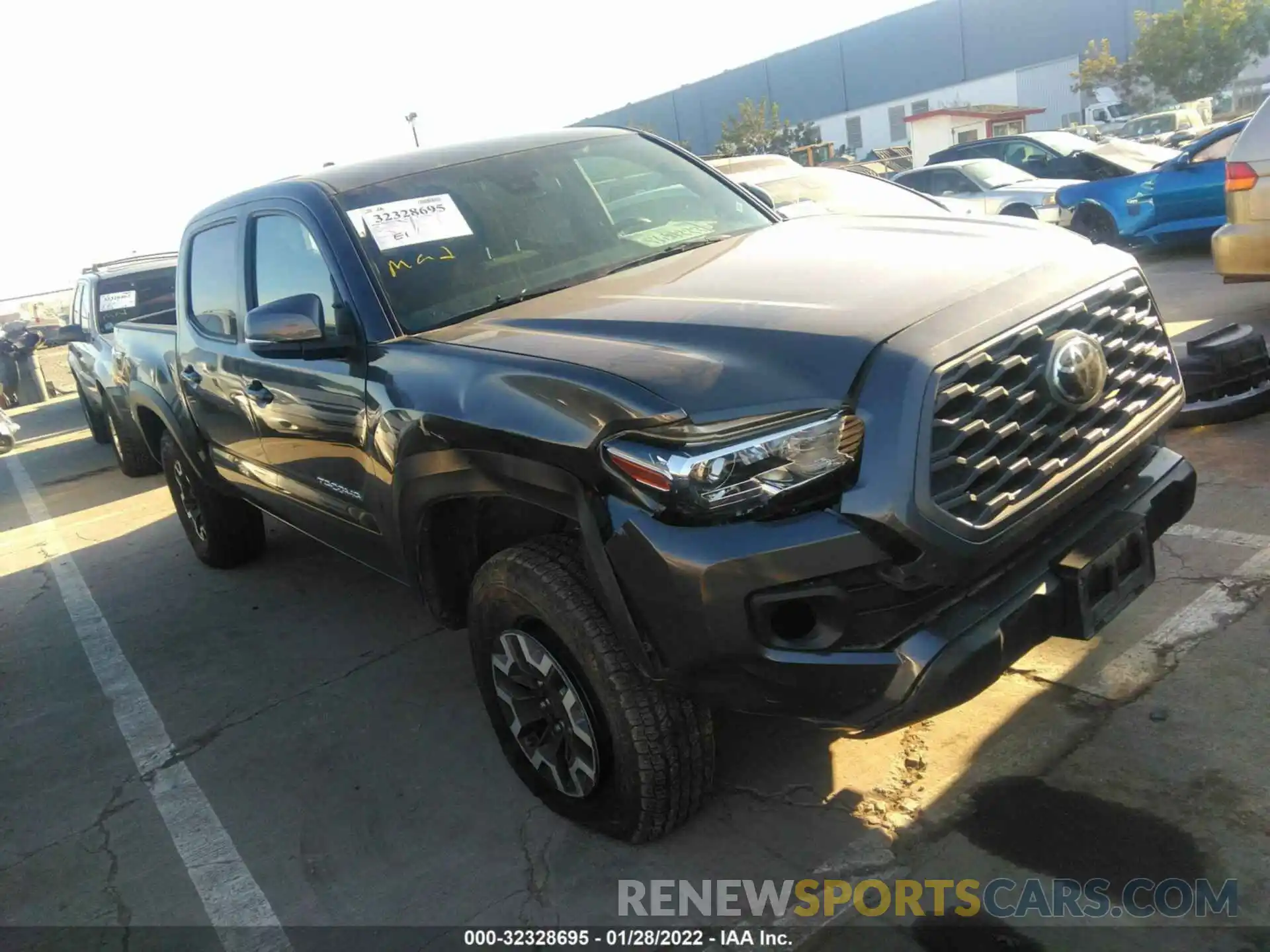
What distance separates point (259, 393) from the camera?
3.97 metres

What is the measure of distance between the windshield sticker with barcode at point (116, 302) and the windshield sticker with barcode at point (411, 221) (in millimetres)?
6910

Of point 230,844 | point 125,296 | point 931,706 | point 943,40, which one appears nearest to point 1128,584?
point 931,706

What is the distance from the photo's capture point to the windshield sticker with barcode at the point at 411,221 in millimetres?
3357

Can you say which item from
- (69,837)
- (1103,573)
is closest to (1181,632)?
(1103,573)

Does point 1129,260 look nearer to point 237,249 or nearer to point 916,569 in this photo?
point 916,569

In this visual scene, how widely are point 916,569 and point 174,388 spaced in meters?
4.24

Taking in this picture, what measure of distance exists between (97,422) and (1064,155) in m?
12.7

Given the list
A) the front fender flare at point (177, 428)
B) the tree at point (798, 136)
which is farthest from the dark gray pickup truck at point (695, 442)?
the tree at point (798, 136)

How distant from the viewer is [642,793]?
260cm

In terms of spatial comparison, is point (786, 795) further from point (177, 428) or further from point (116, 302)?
point (116, 302)

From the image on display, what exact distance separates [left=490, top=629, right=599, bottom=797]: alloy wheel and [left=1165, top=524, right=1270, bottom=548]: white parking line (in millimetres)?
2504

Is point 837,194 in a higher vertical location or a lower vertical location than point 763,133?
higher

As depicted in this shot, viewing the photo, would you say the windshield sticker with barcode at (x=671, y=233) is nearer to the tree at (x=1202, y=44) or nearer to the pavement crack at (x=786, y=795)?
the pavement crack at (x=786, y=795)

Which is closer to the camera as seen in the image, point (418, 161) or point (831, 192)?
point (418, 161)
